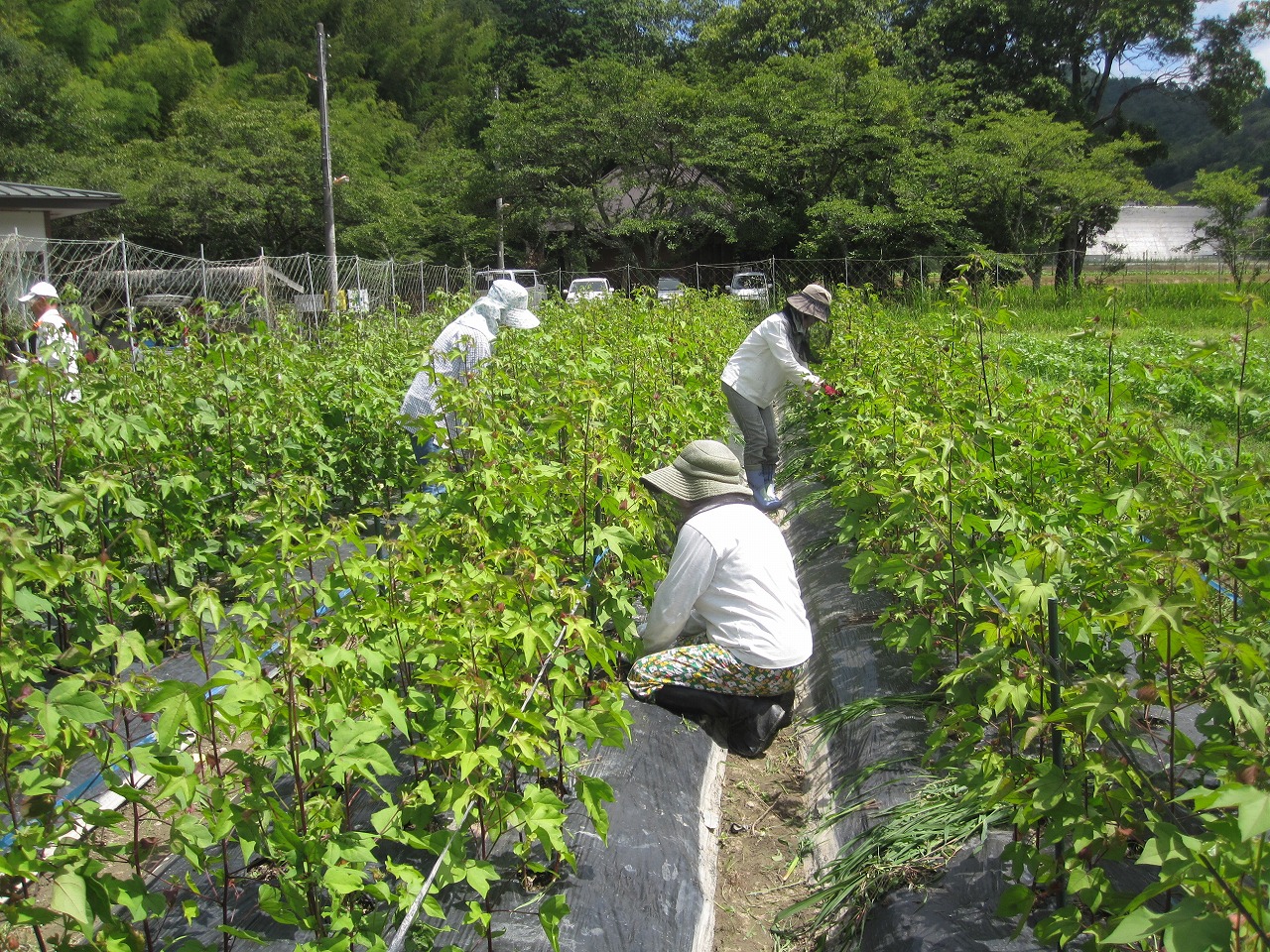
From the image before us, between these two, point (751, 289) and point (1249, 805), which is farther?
point (751, 289)

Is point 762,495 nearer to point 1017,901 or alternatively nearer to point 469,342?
point 469,342

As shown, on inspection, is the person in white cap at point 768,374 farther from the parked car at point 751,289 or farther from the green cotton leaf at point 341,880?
the parked car at point 751,289

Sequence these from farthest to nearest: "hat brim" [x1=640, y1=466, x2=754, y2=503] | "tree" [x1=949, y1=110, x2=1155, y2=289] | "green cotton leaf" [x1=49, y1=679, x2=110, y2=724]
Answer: "tree" [x1=949, y1=110, x2=1155, y2=289] → "hat brim" [x1=640, y1=466, x2=754, y2=503] → "green cotton leaf" [x1=49, y1=679, x2=110, y2=724]

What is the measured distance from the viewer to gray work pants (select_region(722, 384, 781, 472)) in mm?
6566

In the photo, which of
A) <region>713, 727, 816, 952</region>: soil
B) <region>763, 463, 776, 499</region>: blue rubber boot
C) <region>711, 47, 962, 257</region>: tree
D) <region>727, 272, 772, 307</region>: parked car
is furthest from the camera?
<region>711, 47, 962, 257</region>: tree

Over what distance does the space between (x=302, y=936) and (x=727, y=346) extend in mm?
7441

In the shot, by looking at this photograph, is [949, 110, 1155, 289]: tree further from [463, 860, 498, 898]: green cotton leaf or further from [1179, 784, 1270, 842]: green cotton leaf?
[1179, 784, 1270, 842]: green cotton leaf

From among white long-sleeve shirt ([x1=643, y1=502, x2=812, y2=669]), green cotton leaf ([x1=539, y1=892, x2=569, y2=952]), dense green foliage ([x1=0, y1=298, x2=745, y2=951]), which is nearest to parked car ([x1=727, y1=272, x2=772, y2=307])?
dense green foliage ([x1=0, y1=298, x2=745, y2=951])

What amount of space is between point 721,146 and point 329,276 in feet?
37.5

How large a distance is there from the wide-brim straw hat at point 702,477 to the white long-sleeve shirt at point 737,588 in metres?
0.10

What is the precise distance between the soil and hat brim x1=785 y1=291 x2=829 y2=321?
3003 millimetres

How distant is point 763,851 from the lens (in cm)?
337

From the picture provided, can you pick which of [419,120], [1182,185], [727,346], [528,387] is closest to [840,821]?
[528,387]

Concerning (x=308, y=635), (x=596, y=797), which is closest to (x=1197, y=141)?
(x=596, y=797)
